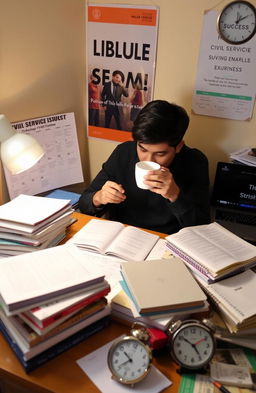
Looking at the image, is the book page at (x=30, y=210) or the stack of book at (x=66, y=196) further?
the stack of book at (x=66, y=196)

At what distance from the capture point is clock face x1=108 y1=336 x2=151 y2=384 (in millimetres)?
824

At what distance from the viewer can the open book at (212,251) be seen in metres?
1.05

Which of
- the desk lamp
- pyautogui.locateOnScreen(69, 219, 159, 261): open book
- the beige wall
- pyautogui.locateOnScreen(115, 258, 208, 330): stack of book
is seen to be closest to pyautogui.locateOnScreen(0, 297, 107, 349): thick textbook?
pyautogui.locateOnScreen(115, 258, 208, 330): stack of book

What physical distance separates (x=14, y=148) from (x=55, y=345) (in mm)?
638

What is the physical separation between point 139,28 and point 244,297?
5.26 ft

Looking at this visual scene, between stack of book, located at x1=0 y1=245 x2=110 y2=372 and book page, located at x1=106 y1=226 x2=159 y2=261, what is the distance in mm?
257

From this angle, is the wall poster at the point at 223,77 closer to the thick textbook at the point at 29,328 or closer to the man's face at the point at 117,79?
the man's face at the point at 117,79

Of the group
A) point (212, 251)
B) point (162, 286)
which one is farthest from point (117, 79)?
point (162, 286)

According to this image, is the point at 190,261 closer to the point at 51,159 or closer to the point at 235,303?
the point at 235,303

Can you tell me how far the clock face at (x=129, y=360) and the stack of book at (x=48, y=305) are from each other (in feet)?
0.44

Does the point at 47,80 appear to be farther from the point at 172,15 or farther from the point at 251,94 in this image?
the point at 251,94

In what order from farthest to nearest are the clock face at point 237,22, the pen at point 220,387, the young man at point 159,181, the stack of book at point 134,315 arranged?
the clock face at point 237,22
the young man at point 159,181
the stack of book at point 134,315
the pen at point 220,387

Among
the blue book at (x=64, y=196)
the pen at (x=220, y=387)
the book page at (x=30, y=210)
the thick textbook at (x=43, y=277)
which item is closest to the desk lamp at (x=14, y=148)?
the book page at (x=30, y=210)

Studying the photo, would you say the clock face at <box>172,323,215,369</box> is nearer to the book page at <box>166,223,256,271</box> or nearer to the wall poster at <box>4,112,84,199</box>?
the book page at <box>166,223,256,271</box>
